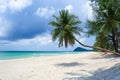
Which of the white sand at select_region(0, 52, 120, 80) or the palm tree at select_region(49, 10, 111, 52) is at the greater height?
the palm tree at select_region(49, 10, 111, 52)

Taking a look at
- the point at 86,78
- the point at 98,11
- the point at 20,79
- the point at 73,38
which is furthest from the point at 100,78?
the point at 98,11

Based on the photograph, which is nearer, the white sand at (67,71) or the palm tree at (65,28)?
the white sand at (67,71)

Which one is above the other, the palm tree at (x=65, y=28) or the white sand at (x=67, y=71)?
the palm tree at (x=65, y=28)

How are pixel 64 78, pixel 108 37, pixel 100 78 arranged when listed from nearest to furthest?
pixel 100 78 < pixel 64 78 < pixel 108 37

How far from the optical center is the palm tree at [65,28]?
2385 centimetres

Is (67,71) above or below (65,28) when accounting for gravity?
below

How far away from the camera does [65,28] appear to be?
2377cm

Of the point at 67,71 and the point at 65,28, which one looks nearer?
the point at 67,71

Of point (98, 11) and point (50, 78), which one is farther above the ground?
point (98, 11)

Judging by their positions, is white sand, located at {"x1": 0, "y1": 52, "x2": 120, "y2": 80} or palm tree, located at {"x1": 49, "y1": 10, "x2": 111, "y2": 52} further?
palm tree, located at {"x1": 49, "y1": 10, "x2": 111, "y2": 52}

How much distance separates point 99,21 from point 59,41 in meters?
4.98

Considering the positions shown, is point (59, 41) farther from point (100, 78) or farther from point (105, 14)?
point (100, 78)

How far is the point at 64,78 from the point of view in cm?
1281

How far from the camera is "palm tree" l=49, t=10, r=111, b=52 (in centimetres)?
2385
